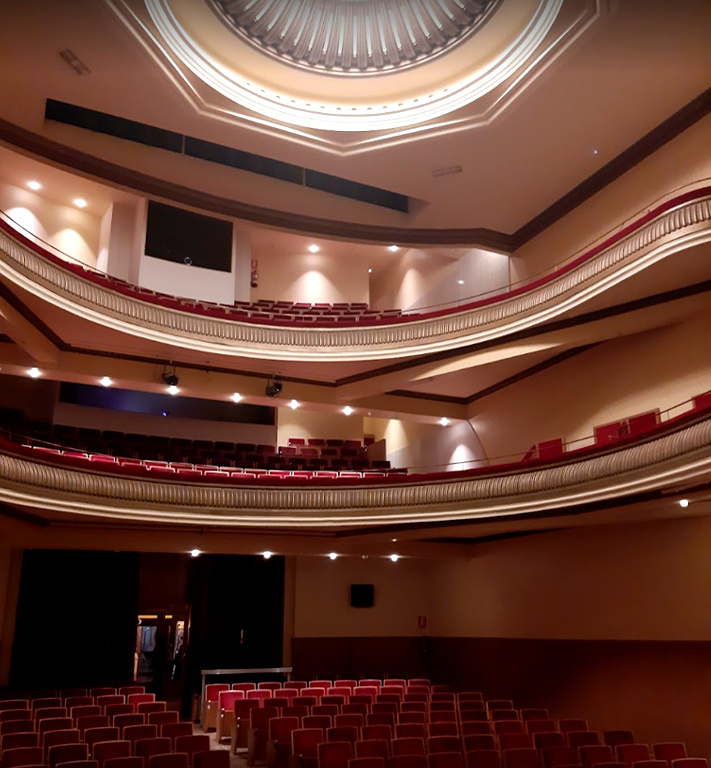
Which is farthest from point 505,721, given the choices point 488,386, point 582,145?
point 582,145

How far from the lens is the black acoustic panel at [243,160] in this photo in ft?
53.3

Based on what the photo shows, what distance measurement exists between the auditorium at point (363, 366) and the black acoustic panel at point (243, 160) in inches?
2.8

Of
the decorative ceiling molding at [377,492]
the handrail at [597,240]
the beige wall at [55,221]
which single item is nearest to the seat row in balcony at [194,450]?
the decorative ceiling molding at [377,492]

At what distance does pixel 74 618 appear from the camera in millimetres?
13914

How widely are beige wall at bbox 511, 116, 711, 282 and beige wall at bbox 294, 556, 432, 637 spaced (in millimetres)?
7329

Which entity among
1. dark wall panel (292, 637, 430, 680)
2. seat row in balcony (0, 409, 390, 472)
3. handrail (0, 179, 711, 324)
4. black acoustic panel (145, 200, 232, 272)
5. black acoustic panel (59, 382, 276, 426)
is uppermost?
black acoustic panel (145, 200, 232, 272)

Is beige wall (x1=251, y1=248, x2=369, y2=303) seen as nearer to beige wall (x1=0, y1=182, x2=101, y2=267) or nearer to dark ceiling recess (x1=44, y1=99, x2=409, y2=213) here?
dark ceiling recess (x1=44, y1=99, x2=409, y2=213)

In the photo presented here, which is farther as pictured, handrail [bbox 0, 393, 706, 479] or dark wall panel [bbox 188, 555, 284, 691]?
dark wall panel [bbox 188, 555, 284, 691]

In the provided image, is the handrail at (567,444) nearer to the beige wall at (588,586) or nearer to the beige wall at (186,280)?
the beige wall at (588,586)

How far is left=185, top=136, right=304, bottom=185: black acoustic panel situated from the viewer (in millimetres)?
16250

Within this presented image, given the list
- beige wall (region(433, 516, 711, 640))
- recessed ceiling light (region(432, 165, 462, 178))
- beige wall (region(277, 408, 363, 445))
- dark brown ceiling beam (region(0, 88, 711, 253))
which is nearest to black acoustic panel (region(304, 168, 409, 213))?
dark brown ceiling beam (region(0, 88, 711, 253))

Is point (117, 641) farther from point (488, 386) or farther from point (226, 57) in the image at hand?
point (226, 57)

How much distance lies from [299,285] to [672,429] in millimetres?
12341

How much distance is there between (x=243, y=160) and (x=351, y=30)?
398cm
